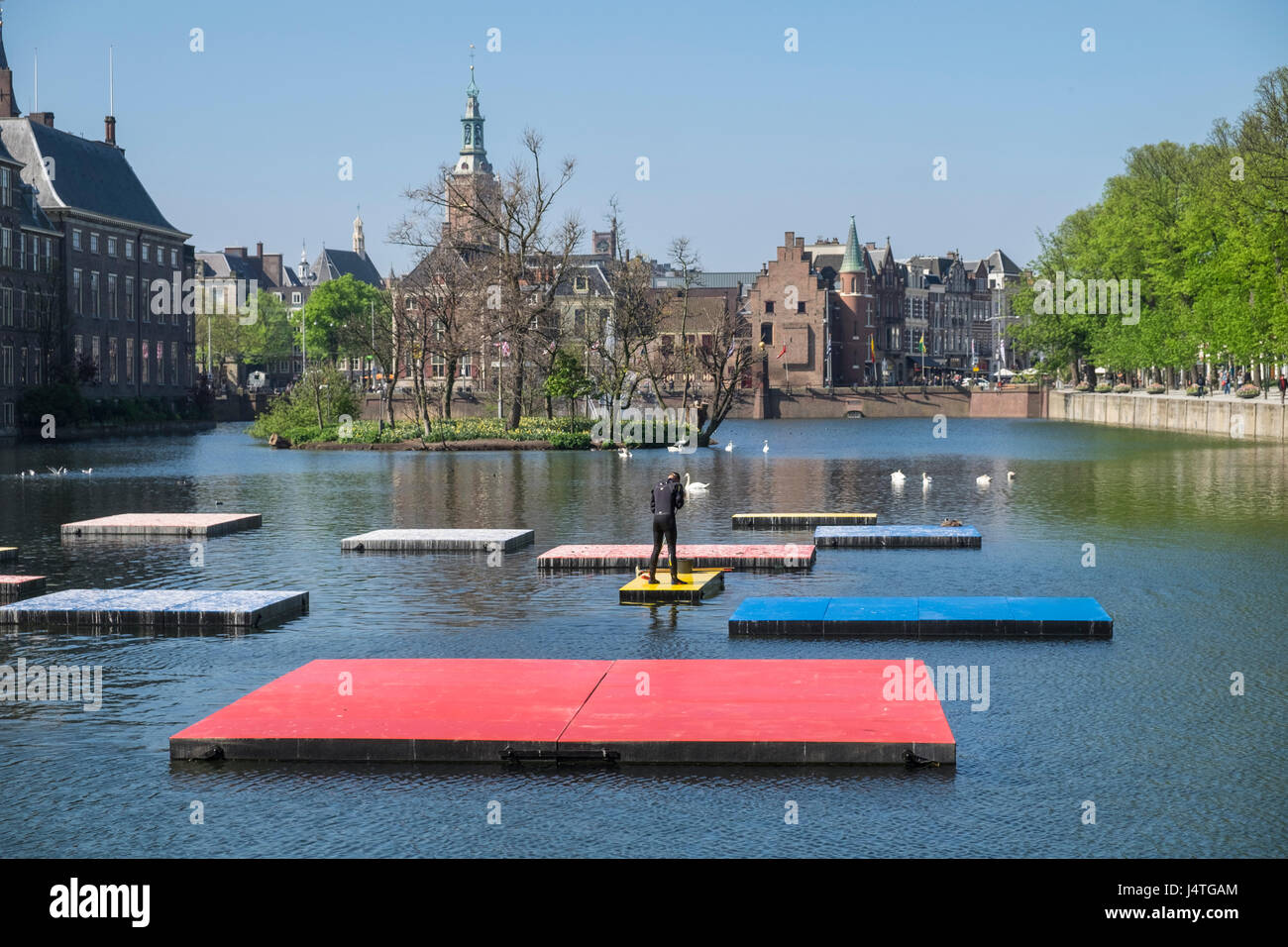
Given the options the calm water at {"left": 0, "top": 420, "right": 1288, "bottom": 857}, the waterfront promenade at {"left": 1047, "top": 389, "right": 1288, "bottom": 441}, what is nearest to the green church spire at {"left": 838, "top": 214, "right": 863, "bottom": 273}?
the waterfront promenade at {"left": 1047, "top": 389, "right": 1288, "bottom": 441}

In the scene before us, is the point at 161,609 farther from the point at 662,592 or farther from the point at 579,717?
the point at 579,717

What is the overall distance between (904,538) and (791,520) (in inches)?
189

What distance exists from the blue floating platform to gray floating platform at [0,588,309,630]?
741 centimetres

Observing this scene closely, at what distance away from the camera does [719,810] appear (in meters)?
12.7

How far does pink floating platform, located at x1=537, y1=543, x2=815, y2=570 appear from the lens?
28.1 metres

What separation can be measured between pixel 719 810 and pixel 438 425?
66271mm

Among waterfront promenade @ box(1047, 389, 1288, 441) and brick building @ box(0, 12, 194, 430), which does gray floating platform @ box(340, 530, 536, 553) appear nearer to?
waterfront promenade @ box(1047, 389, 1288, 441)

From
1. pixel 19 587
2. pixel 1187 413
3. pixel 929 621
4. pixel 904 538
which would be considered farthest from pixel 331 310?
pixel 929 621

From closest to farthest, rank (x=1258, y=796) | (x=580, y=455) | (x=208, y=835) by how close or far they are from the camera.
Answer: (x=208, y=835), (x=1258, y=796), (x=580, y=455)

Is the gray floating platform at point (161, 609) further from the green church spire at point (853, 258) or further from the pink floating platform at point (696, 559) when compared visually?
the green church spire at point (853, 258)

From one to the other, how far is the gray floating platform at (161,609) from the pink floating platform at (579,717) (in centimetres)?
487
